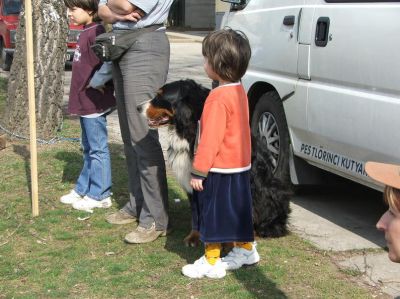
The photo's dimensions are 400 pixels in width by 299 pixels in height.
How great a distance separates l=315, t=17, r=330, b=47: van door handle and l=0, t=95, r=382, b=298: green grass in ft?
4.97

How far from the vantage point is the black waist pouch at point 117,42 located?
14.8ft

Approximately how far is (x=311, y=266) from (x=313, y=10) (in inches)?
80.6

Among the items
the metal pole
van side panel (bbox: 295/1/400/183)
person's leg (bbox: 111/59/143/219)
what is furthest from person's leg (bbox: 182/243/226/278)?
the metal pole

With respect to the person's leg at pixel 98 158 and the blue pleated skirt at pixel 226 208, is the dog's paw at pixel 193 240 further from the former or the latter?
the person's leg at pixel 98 158

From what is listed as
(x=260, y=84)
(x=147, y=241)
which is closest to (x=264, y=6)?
(x=260, y=84)

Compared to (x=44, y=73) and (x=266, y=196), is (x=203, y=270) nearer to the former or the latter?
(x=266, y=196)

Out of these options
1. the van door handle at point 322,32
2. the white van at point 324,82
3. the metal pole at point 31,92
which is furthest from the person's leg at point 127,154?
the van door handle at point 322,32

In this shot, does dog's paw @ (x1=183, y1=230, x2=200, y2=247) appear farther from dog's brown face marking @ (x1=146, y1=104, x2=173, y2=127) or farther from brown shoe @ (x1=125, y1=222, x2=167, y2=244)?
dog's brown face marking @ (x1=146, y1=104, x2=173, y2=127)

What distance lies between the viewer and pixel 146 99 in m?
4.55

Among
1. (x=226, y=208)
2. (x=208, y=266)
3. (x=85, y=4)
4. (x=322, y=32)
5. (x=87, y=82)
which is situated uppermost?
(x=85, y=4)

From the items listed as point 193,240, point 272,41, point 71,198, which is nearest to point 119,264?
point 193,240

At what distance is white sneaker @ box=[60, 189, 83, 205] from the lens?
5652 millimetres

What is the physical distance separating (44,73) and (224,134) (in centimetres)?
446

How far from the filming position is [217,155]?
13.0ft
